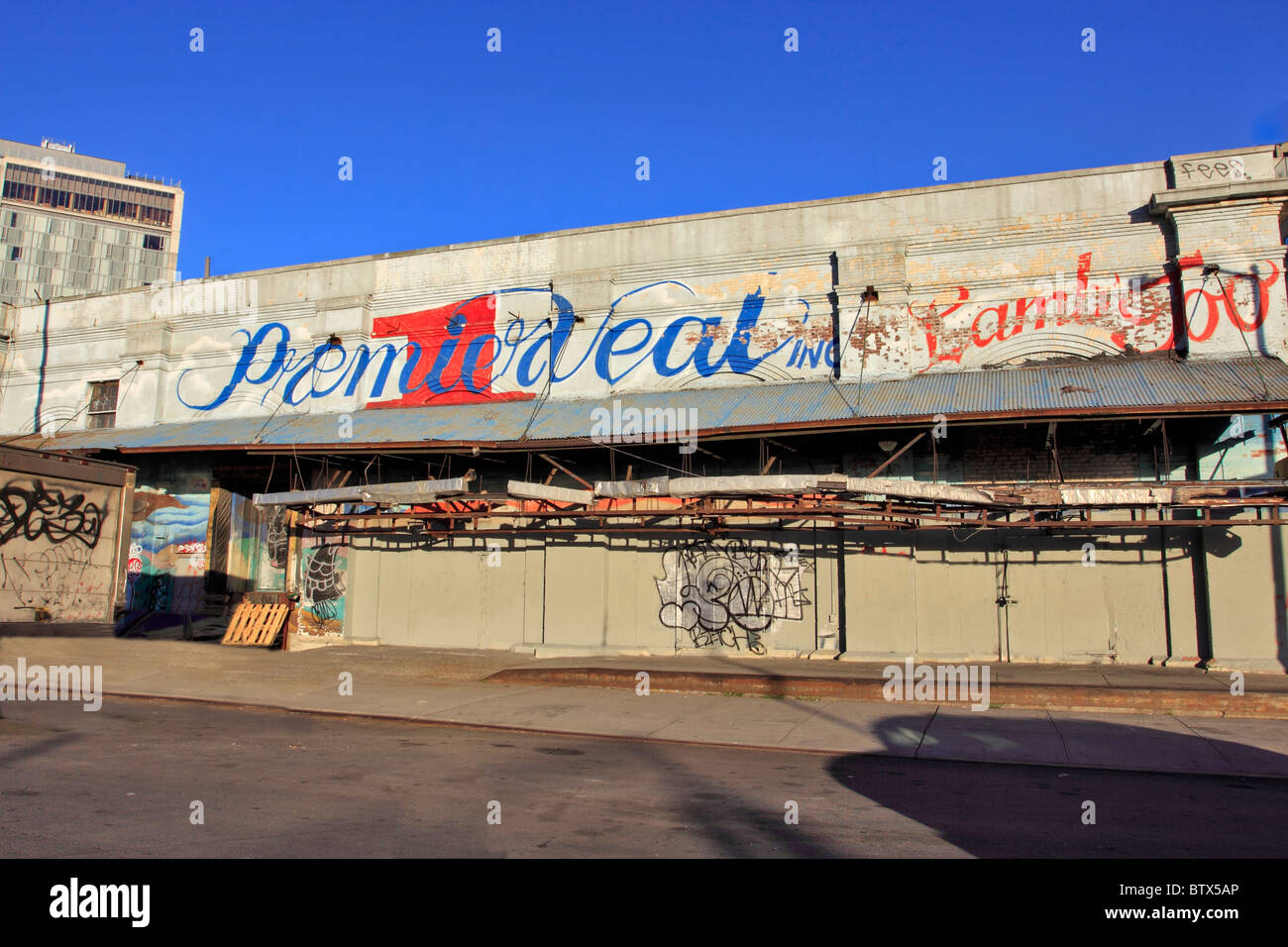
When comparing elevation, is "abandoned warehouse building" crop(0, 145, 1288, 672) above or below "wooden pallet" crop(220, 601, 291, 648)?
above

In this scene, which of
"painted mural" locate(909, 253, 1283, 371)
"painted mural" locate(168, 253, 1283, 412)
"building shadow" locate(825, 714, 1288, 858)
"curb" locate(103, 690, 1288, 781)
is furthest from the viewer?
"painted mural" locate(168, 253, 1283, 412)

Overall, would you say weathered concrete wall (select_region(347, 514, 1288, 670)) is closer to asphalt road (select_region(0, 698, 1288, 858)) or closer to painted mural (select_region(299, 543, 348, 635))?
painted mural (select_region(299, 543, 348, 635))

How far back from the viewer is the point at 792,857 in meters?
5.81

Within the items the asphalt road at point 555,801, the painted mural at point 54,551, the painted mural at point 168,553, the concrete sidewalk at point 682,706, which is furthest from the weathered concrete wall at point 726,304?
the asphalt road at point 555,801

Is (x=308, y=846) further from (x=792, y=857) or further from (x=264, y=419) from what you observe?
(x=264, y=419)

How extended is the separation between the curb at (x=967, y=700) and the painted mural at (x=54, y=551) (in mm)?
6560

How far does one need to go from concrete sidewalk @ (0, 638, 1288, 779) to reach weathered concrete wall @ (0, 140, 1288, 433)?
20.4 feet

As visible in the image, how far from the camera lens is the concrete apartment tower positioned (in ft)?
376

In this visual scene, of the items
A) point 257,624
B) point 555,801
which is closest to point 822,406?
point 555,801

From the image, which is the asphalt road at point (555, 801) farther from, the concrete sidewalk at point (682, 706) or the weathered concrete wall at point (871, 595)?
the weathered concrete wall at point (871, 595)

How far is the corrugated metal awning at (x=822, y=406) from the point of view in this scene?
14148mm

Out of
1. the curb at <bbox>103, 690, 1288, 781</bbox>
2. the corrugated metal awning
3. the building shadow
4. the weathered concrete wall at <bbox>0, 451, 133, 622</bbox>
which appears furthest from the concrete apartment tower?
the building shadow
